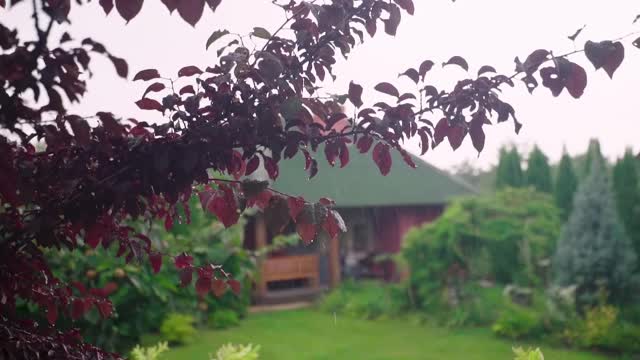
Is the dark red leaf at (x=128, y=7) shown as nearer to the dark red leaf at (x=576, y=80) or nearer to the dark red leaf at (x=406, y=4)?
the dark red leaf at (x=406, y=4)

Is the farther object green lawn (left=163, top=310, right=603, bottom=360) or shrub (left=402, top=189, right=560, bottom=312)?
shrub (left=402, top=189, right=560, bottom=312)

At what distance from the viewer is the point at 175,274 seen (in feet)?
23.0

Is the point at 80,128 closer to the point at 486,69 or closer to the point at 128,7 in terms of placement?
the point at 128,7

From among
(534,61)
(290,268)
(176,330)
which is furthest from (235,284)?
(290,268)

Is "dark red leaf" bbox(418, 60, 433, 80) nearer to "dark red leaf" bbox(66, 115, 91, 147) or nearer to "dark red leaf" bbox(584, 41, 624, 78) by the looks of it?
"dark red leaf" bbox(584, 41, 624, 78)

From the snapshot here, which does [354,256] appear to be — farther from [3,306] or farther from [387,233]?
[3,306]

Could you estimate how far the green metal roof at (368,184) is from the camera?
42.5 ft

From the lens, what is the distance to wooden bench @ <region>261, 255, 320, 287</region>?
482 inches

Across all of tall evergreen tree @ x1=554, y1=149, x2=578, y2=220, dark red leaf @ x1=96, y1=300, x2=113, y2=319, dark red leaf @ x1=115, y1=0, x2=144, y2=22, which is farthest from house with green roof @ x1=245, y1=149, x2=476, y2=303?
dark red leaf @ x1=115, y1=0, x2=144, y2=22

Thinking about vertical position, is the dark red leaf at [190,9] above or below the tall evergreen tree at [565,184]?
below

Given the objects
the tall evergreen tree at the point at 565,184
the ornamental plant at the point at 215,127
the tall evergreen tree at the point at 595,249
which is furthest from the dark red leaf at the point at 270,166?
the tall evergreen tree at the point at 565,184

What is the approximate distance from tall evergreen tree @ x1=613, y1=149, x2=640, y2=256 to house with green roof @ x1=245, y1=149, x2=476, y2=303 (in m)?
3.28

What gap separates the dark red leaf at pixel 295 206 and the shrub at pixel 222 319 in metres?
7.63

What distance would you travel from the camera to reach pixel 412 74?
64.9 inches
